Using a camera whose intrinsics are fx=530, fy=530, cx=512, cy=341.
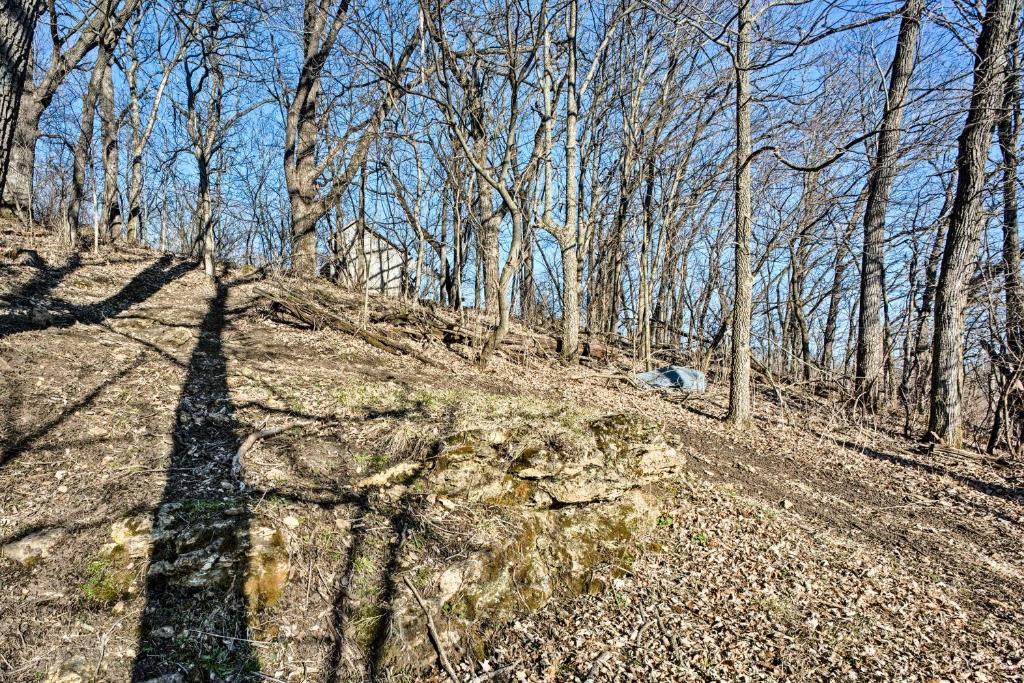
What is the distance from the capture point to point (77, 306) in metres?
6.55

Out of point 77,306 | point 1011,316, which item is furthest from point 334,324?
point 1011,316

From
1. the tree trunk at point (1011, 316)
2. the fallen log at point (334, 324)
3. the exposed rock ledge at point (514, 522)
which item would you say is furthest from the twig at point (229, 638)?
the tree trunk at point (1011, 316)

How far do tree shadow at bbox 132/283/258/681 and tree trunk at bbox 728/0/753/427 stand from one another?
622 cm

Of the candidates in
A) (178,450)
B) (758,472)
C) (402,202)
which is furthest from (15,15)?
(758,472)

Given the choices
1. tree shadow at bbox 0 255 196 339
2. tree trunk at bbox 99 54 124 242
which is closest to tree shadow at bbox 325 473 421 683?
tree shadow at bbox 0 255 196 339

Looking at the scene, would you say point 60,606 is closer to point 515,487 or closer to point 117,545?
point 117,545

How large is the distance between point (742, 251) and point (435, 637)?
20.2 ft

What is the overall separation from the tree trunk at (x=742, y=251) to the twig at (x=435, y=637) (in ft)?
18.3

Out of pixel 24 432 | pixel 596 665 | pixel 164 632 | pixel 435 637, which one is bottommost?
pixel 596 665

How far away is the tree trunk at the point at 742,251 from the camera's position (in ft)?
23.5

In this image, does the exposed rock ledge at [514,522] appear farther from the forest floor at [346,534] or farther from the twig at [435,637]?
the forest floor at [346,534]

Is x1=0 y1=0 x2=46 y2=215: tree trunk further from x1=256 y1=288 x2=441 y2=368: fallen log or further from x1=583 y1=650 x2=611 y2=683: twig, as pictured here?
x1=583 y1=650 x2=611 y2=683: twig

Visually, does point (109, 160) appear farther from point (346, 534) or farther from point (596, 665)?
point (596, 665)

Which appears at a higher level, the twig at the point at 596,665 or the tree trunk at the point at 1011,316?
the tree trunk at the point at 1011,316
